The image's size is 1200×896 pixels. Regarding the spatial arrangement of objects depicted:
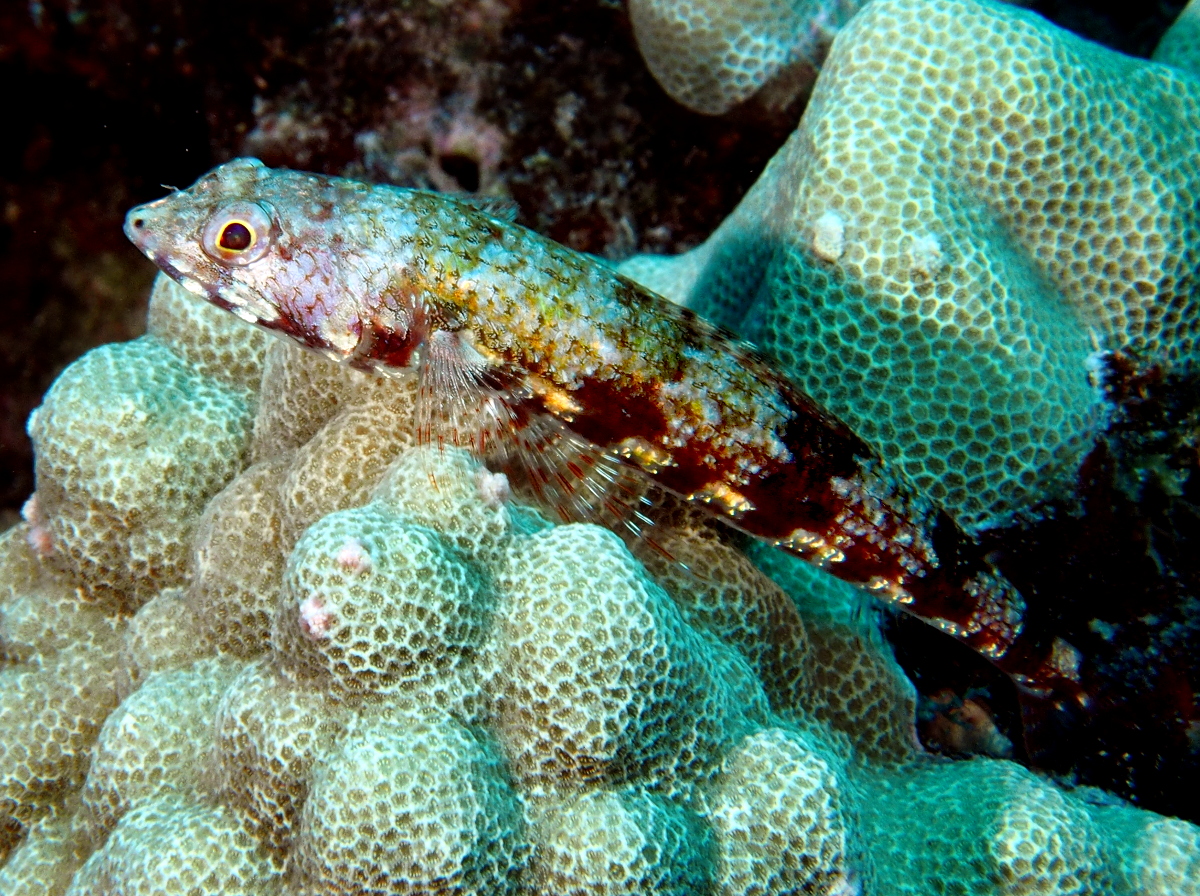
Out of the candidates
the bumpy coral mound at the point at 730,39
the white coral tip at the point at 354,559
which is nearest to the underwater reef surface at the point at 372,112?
the bumpy coral mound at the point at 730,39

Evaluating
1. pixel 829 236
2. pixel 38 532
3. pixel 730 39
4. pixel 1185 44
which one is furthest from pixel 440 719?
pixel 1185 44

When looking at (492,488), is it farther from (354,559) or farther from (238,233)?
(238,233)

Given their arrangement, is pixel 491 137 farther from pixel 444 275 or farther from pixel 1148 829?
pixel 1148 829

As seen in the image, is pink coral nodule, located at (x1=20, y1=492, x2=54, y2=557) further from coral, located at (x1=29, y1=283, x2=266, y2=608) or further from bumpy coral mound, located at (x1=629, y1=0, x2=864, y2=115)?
bumpy coral mound, located at (x1=629, y1=0, x2=864, y2=115)

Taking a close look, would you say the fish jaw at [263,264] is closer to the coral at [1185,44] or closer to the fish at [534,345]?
the fish at [534,345]

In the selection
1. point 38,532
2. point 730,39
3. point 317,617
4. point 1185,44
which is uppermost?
point 1185,44

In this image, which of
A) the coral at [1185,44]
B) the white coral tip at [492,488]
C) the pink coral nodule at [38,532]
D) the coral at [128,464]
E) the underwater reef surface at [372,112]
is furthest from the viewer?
the underwater reef surface at [372,112]

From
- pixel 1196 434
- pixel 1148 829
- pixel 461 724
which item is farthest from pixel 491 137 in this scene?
pixel 1148 829
